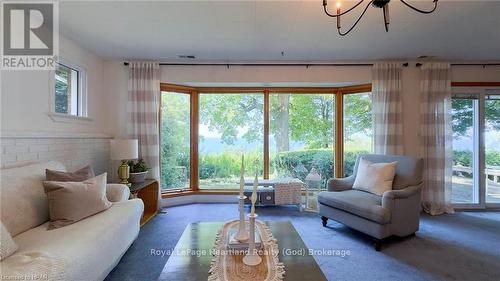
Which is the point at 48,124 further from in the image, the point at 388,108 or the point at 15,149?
the point at 388,108

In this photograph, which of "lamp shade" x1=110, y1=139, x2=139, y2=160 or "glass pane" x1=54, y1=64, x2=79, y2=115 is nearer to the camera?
"glass pane" x1=54, y1=64, x2=79, y2=115

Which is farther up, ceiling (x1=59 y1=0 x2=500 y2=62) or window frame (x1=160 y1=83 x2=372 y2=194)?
ceiling (x1=59 y1=0 x2=500 y2=62)

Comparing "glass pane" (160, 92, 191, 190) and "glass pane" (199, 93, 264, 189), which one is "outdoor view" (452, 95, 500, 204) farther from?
"glass pane" (160, 92, 191, 190)

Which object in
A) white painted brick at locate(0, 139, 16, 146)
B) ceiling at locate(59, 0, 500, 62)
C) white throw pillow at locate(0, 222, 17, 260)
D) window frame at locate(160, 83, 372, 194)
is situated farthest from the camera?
window frame at locate(160, 83, 372, 194)

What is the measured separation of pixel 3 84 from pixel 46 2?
0.85 m

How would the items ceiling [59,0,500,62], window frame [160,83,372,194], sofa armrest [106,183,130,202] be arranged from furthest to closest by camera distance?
1. window frame [160,83,372,194]
2. sofa armrest [106,183,130,202]
3. ceiling [59,0,500,62]

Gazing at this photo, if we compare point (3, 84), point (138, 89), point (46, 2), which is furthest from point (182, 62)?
point (3, 84)

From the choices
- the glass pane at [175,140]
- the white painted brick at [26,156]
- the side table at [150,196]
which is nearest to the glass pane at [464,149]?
the glass pane at [175,140]

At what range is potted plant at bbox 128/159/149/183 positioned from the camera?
321 cm

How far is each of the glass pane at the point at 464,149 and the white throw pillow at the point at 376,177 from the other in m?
1.77

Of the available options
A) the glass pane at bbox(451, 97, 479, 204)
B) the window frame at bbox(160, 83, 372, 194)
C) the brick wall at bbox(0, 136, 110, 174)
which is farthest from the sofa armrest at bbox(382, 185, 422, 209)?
the brick wall at bbox(0, 136, 110, 174)

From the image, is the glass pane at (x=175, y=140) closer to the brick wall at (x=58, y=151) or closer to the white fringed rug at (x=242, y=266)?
the brick wall at (x=58, y=151)

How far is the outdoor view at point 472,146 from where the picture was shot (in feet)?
12.4

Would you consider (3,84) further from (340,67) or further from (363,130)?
(363,130)
